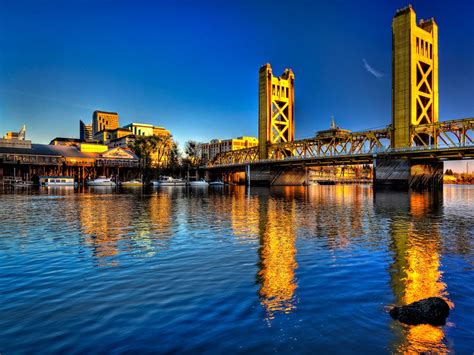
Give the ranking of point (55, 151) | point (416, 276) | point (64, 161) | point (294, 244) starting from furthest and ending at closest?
point (55, 151), point (64, 161), point (294, 244), point (416, 276)

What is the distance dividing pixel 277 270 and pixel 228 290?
9.17 ft

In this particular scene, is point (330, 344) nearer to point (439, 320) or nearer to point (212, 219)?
point (439, 320)

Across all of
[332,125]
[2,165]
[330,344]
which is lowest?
[330,344]

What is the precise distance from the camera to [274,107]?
14525 centimetres

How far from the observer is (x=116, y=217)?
28.7 meters

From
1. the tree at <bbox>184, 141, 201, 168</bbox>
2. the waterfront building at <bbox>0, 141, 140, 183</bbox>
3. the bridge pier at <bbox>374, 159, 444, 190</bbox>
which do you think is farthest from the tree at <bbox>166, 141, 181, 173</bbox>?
the bridge pier at <bbox>374, 159, 444, 190</bbox>

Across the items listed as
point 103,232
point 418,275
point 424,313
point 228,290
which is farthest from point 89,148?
point 424,313

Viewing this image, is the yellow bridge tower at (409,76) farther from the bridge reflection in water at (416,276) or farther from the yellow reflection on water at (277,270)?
the yellow reflection on water at (277,270)

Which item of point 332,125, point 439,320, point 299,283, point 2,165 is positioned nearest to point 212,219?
point 299,283

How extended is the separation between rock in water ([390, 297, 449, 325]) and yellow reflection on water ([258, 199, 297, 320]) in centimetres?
245

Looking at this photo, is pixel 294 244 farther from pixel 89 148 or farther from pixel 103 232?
pixel 89 148

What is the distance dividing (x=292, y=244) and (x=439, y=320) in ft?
31.4

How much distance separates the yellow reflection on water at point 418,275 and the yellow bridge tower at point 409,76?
70.7m

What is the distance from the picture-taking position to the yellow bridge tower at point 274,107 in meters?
135
